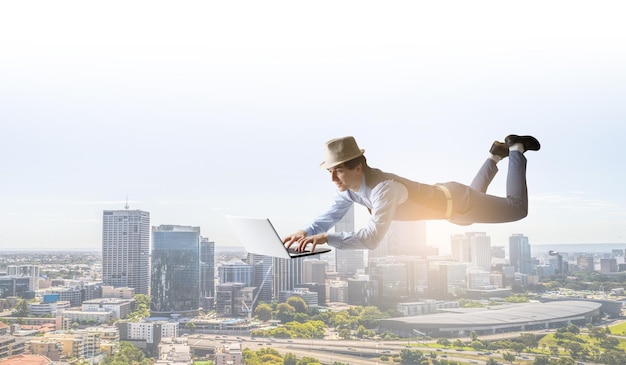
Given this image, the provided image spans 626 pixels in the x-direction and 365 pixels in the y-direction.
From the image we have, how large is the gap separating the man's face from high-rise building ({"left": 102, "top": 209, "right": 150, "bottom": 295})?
6.80 m

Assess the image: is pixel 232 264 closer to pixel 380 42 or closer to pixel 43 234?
pixel 43 234

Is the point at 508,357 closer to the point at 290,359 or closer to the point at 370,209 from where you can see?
the point at 290,359

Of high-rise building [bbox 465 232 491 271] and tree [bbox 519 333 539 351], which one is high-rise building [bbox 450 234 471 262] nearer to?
high-rise building [bbox 465 232 491 271]

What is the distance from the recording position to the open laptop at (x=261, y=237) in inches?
78.5

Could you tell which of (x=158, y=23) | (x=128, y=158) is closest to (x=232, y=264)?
(x=128, y=158)

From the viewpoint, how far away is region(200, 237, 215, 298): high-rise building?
8406 mm

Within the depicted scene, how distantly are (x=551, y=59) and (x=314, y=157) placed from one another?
100 inches

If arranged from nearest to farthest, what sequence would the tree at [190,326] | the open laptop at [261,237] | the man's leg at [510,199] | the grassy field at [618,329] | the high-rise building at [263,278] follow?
the open laptop at [261,237] < the man's leg at [510,199] < the grassy field at [618,329] < the high-rise building at [263,278] < the tree at [190,326]

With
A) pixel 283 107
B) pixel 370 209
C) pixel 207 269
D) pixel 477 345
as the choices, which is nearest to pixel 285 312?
pixel 207 269

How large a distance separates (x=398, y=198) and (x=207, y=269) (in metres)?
6.52

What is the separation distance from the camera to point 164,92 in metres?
7.01

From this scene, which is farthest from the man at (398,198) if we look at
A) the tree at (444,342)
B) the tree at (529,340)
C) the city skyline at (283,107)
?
the tree at (529,340)

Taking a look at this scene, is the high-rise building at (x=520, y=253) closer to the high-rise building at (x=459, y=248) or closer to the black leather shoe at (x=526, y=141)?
the high-rise building at (x=459, y=248)

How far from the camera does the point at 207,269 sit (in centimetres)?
852
